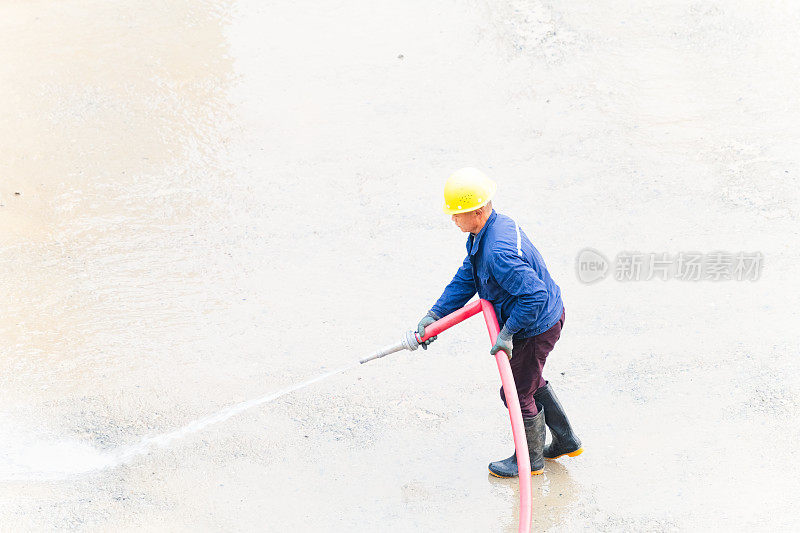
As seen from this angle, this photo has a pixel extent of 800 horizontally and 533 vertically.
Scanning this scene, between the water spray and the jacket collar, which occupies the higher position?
the jacket collar

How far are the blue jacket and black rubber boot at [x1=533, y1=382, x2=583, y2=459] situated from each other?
1.43 feet

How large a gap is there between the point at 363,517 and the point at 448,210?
4.77ft

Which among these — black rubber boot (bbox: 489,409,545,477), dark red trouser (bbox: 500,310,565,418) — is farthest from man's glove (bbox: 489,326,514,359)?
black rubber boot (bbox: 489,409,545,477)

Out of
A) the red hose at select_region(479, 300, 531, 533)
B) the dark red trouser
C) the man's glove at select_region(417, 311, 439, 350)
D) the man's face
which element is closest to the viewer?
the red hose at select_region(479, 300, 531, 533)

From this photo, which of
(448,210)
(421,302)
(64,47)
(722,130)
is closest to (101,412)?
(421,302)

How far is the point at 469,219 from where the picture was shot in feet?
10.0

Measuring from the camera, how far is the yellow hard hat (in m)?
2.97

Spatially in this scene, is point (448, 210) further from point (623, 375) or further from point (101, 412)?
point (101, 412)

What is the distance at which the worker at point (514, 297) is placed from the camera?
→ 2971mm
